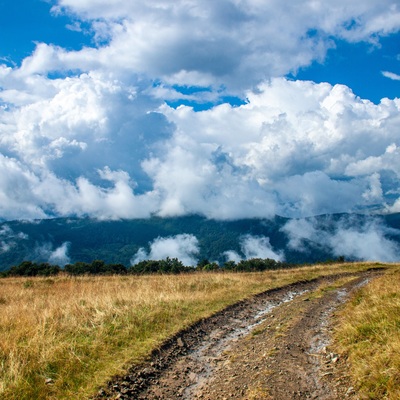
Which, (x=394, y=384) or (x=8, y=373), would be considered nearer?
(x=394, y=384)

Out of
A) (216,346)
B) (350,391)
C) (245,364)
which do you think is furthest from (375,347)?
(216,346)

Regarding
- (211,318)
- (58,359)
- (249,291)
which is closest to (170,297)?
(211,318)

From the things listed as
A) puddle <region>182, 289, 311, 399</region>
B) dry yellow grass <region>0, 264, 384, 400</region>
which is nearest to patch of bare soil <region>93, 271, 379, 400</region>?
puddle <region>182, 289, 311, 399</region>

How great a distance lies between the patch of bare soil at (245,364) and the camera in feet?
26.9

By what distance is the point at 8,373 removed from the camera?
878 cm

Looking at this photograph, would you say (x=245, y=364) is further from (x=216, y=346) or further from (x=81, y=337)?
(x=81, y=337)

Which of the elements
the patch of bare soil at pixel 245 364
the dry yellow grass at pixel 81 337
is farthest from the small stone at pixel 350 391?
the dry yellow grass at pixel 81 337

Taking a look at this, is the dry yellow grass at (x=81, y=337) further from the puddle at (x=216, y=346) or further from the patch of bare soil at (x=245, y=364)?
the puddle at (x=216, y=346)

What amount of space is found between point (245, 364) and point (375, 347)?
3.48 m

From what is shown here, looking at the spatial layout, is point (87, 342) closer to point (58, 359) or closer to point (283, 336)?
point (58, 359)

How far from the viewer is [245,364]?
9820 mm

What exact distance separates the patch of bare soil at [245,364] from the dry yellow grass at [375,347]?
0.38m

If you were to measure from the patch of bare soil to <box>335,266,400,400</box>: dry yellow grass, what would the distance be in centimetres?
38

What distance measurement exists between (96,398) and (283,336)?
21.5ft
